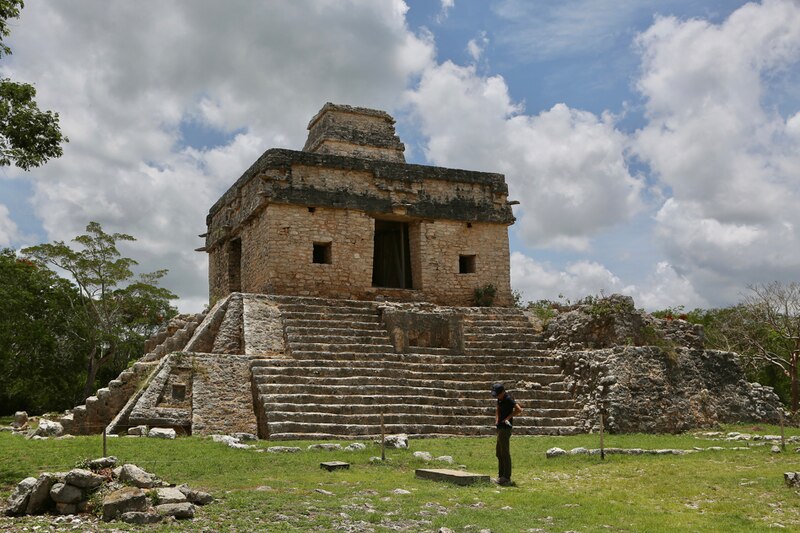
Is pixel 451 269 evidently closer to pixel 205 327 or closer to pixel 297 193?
pixel 297 193

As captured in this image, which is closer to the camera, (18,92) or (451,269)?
(18,92)

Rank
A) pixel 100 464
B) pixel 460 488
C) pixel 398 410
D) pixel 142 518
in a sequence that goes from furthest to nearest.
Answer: pixel 398 410 < pixel 460 488 < pixel 100 464 < pixel 142 518

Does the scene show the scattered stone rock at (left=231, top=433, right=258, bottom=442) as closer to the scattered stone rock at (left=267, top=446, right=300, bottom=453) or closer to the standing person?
the scattered stone rock at (left=267, top=446, right=300, bottom=453)

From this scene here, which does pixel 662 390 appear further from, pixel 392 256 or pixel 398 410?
pixel 392 256

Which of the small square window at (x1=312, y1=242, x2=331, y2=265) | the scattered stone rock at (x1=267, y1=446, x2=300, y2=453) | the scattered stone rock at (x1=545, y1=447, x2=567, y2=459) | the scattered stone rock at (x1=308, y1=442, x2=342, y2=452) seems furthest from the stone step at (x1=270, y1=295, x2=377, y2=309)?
the scattered stone rock at (x1=545, y1=447, x2=567, y2=459)

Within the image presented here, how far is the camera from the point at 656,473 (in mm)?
8625

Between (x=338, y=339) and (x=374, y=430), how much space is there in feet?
10.5

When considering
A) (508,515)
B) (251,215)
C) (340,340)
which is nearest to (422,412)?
(340,340)

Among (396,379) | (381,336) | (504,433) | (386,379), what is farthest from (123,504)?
(381,336)

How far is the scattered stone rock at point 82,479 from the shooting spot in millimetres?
6547

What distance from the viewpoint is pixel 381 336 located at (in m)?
15.6

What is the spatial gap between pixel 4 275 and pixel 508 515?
24513 mm

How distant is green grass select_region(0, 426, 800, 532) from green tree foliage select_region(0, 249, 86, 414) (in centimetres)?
1601

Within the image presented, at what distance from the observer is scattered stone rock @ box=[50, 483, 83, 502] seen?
21.2 feet
